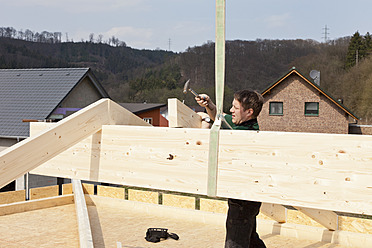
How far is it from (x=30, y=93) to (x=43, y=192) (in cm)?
806

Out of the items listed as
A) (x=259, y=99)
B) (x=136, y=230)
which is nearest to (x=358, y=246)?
(x=136, y=230)

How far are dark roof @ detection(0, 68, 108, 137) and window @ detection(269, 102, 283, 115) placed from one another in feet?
26.7

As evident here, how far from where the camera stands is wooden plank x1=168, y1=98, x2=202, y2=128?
2881 millimetres

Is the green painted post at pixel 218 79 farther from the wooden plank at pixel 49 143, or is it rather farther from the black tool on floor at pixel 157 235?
the black tool on floor at pixel 157 235

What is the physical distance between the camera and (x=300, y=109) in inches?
739

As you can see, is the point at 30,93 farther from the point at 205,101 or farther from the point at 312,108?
the point at 205,101

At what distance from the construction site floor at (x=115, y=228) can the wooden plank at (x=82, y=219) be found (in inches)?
9.4

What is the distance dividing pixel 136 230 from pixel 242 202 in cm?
363

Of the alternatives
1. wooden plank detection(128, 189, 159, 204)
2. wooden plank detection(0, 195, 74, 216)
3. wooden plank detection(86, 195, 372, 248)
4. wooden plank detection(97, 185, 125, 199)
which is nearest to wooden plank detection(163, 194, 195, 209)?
wooden plank detection(86, 195, 372, 248)

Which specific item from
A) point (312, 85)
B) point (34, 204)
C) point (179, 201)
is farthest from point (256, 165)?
point (312, 85)

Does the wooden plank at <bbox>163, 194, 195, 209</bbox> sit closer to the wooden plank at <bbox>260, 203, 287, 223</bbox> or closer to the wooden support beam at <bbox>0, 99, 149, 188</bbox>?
the wooden plank at <bbox>260, 203, 287, 223</bbox>

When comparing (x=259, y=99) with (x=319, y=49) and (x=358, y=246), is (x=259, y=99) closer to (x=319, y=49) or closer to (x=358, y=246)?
(x=358, y=246)

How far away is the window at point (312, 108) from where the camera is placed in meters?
18.6

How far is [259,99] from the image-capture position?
2680mm
